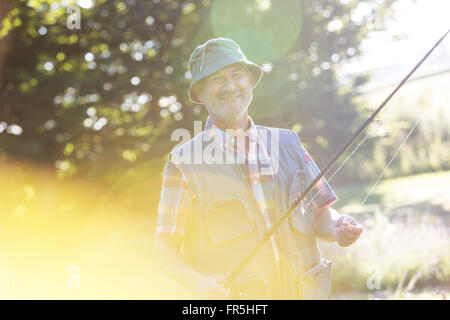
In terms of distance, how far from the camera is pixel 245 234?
207cm

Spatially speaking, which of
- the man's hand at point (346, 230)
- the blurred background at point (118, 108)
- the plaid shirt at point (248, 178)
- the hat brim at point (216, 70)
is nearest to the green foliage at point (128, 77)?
the blurred background at point (118, 108)

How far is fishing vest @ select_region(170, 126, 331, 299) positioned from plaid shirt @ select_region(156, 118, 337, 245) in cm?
3

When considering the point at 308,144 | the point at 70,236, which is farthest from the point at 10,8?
the point at 308,144

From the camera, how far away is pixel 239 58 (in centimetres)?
216

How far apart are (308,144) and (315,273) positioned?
683 cm

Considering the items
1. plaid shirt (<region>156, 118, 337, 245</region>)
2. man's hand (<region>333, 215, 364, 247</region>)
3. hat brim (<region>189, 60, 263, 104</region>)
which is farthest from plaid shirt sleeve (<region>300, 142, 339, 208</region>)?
hat brim (<region>189, 60, 263, 104</region>)

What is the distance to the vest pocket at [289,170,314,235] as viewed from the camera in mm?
2129

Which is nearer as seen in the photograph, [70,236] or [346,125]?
[70,236]

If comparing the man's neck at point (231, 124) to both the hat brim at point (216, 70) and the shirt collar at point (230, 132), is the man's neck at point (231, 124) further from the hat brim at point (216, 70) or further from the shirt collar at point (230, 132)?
the hat brim at point (216, 70)

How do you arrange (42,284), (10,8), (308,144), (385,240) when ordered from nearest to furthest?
(385,240), (42,284), (10,8), (308,144)

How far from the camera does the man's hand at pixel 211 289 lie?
197 cm

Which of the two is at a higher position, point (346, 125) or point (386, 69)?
point (386, 69)

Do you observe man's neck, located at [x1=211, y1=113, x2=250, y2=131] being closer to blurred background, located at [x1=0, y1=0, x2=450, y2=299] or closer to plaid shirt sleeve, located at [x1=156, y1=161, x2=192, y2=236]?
plaid shirt sleeve, located at [x1=156, y1=161, x2=192, y2=236]

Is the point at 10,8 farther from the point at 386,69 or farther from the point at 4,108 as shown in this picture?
the point at 386,69
